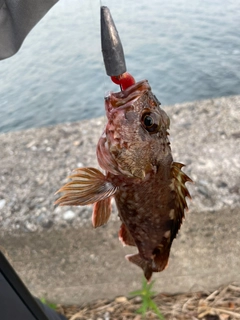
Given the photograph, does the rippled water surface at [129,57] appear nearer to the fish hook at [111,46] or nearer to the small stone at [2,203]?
the small stone at [2,203]

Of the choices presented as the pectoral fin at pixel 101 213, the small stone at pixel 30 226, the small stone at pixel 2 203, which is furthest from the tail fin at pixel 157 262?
the small stone at pixel 2 203

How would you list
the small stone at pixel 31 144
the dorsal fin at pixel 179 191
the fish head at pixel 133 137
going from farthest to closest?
the small stone at pixel 31 144 < the dorsal fin at pixel 179 191 < the fish head at pixel 133 137

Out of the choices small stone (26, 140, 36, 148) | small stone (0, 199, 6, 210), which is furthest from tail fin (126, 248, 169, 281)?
small stone (26, 140, 36, 148)

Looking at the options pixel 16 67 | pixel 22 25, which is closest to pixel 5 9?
pixel 22 25

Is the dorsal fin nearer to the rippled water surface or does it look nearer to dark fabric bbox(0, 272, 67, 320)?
dark fabric bbox(0, 272, 67, 320)

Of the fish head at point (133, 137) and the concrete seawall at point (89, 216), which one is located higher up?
the fish head at point (133, 137)

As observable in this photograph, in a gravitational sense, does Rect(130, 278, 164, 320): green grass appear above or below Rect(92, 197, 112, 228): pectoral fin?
below

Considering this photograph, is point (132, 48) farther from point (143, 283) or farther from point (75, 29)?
point (143, 283)

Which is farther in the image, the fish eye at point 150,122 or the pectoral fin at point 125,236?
the pectoral fin at point 125,236
